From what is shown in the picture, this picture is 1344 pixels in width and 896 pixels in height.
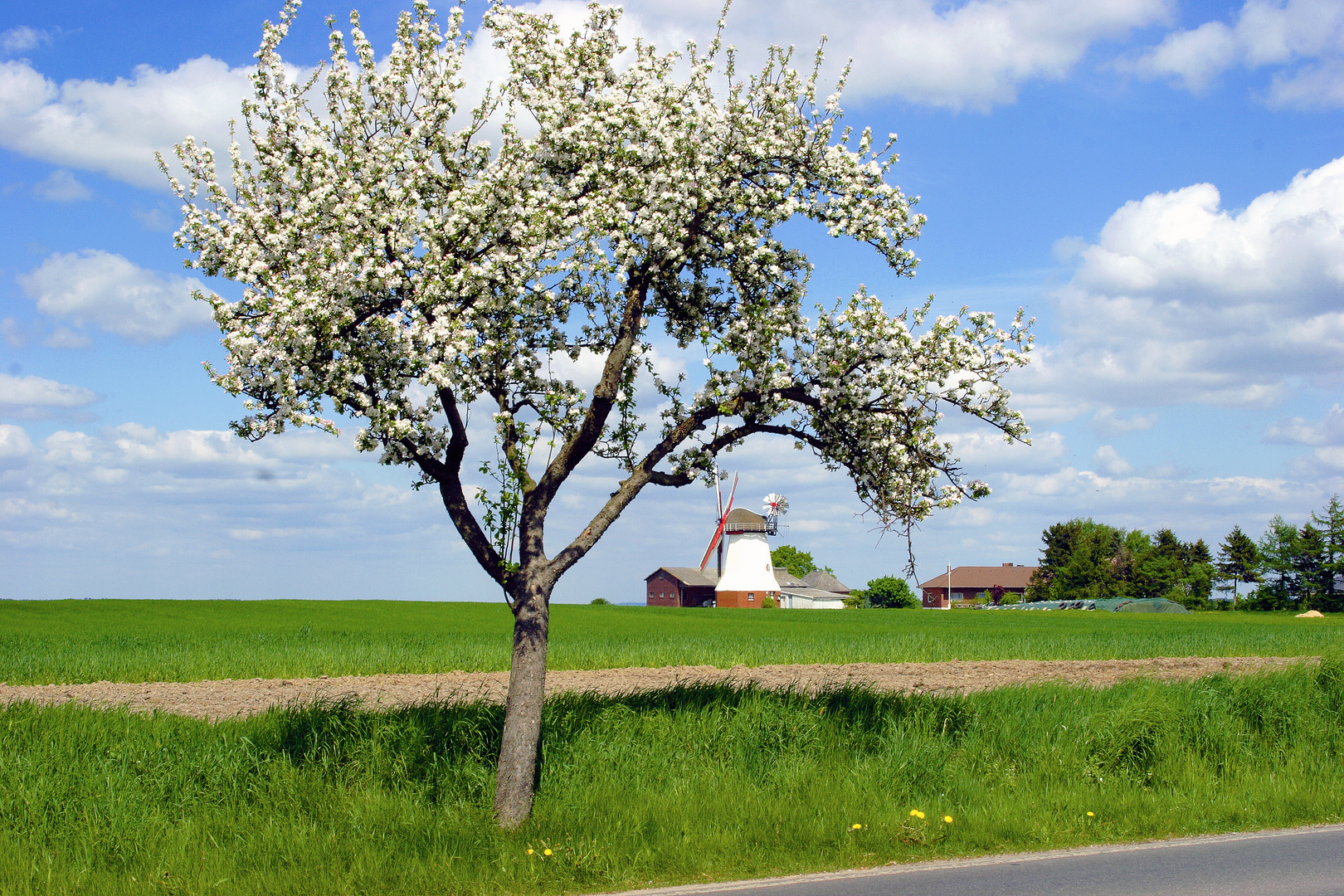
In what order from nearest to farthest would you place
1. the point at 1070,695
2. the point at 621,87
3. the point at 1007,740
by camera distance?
the point at 621,87
the point at 1007,740
the point at 1070,695

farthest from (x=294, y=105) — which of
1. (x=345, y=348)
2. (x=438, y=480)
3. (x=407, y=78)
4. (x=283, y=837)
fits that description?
(x=283, y=837)

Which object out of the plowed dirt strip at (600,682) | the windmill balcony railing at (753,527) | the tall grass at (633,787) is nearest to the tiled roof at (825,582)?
the windmill balcony railing at (753,527)

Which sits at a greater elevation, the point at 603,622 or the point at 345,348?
the point at 345,348

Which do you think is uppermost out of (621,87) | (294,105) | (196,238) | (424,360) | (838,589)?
(621,87)

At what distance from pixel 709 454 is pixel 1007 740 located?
6.23 meters

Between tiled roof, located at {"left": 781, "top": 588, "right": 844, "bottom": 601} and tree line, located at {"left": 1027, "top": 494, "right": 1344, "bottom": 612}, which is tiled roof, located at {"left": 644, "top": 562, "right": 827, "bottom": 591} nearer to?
tiled roof, located at {"left": 781, "top": 588, "right": 844, "bottom": 601}

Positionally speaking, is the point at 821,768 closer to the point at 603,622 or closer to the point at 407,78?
the point at 407,78

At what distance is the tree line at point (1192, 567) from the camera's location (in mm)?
97812

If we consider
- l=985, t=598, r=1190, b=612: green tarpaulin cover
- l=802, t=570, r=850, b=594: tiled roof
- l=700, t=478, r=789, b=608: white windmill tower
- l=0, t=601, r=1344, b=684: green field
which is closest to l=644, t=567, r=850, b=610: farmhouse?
l=802, t=570, r=850, b=594: tiled roof

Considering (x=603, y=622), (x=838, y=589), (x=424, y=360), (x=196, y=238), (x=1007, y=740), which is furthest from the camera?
(x=838, y=589)

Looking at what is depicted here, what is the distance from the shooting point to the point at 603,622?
181 ft

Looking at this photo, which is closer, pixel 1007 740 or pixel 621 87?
pixel 621 87

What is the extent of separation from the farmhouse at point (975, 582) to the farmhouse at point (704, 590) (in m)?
25.2

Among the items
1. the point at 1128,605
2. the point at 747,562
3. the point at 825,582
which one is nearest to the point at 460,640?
the point at 747,562
